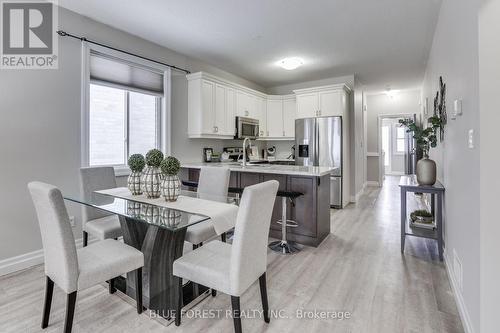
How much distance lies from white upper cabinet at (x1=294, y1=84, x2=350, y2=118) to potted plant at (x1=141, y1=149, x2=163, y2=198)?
373 cm

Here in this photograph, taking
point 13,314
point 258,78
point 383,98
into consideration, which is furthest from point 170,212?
point 383,98

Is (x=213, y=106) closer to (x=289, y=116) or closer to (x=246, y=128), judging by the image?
(x=246, y=128)

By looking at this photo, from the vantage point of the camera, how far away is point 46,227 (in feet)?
5.23

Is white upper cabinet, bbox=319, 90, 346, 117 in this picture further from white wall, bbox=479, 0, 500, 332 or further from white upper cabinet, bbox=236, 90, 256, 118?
white wall, bbox=479, 0, 500, 332

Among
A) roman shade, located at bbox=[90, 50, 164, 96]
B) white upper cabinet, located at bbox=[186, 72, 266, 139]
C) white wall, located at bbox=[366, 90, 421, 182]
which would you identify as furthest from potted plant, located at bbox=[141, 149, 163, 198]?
white wall, located at bbox=[366, 90, 421, 182]

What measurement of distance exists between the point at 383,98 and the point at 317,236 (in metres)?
6.23

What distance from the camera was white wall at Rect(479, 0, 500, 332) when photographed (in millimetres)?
1404

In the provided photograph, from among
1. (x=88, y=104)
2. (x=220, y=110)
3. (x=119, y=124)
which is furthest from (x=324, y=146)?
(x=88, y=104)

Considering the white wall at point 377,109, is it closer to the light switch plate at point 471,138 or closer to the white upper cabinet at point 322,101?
the white upper cabinet at point 322,101

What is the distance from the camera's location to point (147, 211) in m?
1.85

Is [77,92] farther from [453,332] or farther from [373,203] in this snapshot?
[373,203]

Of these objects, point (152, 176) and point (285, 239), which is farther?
point (285, 239)

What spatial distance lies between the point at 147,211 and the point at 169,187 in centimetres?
28

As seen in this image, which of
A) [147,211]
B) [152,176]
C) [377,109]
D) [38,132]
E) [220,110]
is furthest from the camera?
[377,109]
